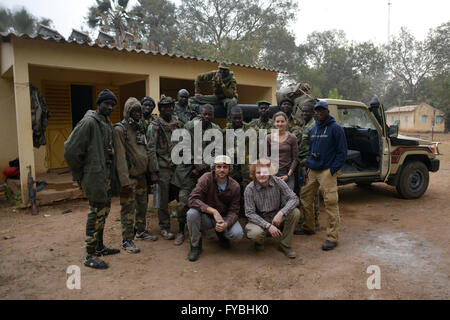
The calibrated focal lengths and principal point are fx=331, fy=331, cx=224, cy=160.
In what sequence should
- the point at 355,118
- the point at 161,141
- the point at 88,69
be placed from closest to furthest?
1. the point at 161,141
2. the point at 355,118
3. the point at 88,69

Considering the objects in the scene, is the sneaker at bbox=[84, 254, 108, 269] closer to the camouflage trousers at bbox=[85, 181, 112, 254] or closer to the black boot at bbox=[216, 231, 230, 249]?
the camouflage trousers at bbox=[85, 181, 112, 254]

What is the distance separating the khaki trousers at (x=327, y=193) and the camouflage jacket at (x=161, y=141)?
1.84 metres

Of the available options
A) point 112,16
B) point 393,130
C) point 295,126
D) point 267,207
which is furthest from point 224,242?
point 112,16

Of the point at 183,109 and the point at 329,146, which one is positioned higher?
the point at 183,109

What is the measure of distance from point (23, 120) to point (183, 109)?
10.4 feet

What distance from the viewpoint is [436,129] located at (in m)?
27.0

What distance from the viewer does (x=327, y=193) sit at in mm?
4047

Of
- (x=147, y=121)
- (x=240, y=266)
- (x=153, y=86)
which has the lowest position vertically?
(x=240, y=266)

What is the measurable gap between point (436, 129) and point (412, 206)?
2515 centimetres

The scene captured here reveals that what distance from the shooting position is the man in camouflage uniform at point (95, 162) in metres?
3.28

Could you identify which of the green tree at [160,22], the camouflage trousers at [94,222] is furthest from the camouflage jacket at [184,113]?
the green tree at [160,22]

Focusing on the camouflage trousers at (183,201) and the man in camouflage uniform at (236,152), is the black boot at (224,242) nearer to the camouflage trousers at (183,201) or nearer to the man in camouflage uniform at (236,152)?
the camouflage trousers at (183,201)

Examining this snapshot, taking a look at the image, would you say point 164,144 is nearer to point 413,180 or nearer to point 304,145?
point 304,145
